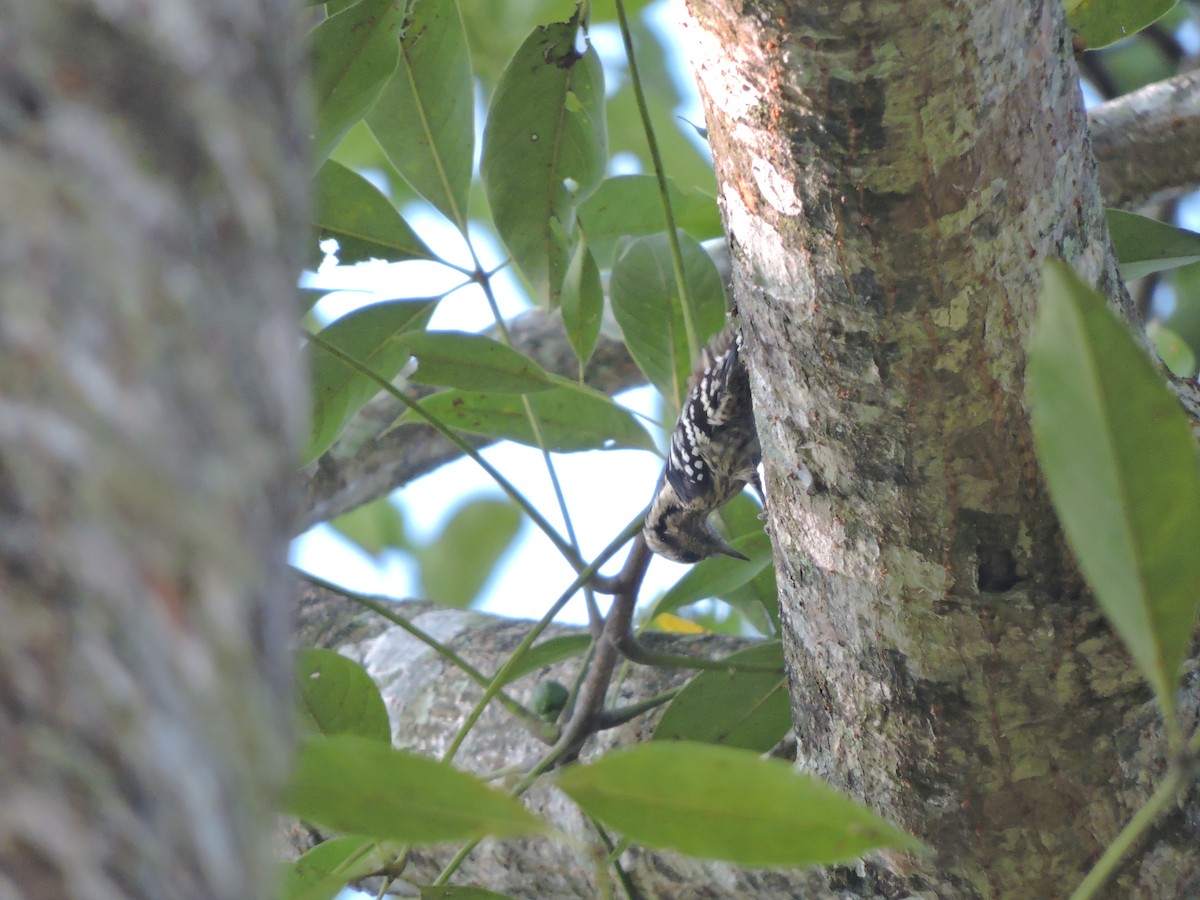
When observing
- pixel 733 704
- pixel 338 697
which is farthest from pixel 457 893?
pixel 733 704

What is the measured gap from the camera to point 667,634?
6.98 ft

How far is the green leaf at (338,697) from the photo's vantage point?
1.32 m

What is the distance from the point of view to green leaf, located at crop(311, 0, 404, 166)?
1.26 metres

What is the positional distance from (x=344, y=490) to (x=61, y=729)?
275 centimetres

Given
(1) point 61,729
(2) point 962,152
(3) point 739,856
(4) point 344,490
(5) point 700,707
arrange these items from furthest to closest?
(4) point 344,490
(5) point 700,707
(2) point 962,152
(3) point 739,856
(1) point 61,729

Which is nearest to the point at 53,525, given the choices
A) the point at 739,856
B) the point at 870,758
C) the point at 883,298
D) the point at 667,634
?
the point at 739,856

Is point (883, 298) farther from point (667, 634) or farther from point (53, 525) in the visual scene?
point (667, 634)

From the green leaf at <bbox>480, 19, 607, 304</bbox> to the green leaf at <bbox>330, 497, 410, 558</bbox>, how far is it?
2.14m

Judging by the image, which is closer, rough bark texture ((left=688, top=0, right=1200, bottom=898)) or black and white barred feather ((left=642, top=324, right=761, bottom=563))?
rough bark texture ((left=688, top=0, right=1200, bottom=898))

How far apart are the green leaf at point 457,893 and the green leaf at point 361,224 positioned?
1.01 meters

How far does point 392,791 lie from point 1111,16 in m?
1.49

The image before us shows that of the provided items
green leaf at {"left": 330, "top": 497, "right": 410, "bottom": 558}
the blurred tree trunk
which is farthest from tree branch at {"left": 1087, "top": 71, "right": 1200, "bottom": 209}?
green leaf at {"left": 330, "top": 497, "right": 410, "bottom": 558}

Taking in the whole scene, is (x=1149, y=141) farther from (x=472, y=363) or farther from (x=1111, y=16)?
(x=472, y=363)

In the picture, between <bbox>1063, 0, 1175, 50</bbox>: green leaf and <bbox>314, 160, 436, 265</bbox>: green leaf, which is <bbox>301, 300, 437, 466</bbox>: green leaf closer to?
<bbox>314, 160, 436, 265</bbox>: green leaf
